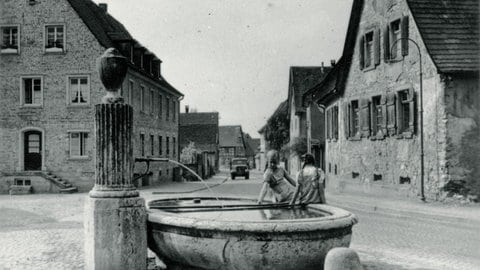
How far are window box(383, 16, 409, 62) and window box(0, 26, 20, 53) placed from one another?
1820 cm

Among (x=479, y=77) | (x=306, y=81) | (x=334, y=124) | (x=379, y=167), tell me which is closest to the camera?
(x=479, y=77)

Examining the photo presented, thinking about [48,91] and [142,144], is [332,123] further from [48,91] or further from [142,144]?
[48,91]

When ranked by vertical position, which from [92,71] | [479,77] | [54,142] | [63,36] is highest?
[63,36]

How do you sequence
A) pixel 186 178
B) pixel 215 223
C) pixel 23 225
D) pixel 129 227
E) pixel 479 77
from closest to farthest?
pixel 215 223 → pixel 129 227 → pixel 23 225 → pixel 479 77 → pixel 186 178

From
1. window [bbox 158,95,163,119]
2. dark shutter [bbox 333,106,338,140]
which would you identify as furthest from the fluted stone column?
window [bbox 158,95,163,119]

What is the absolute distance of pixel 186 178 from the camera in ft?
135

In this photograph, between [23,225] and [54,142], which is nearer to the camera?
[23,225]

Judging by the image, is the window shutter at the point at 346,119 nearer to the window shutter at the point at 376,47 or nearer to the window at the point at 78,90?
the window shutter at the point at 376,47

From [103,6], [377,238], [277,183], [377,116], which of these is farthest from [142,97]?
A: [277,183]

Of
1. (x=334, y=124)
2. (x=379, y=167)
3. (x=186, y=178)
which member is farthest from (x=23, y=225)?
(x=186, y=178)

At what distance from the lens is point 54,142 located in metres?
26.6

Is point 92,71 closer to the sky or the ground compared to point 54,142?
closer to the sky

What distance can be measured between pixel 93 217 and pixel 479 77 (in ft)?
47.0

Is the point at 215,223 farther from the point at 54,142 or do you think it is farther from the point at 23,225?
the point at 54,142
